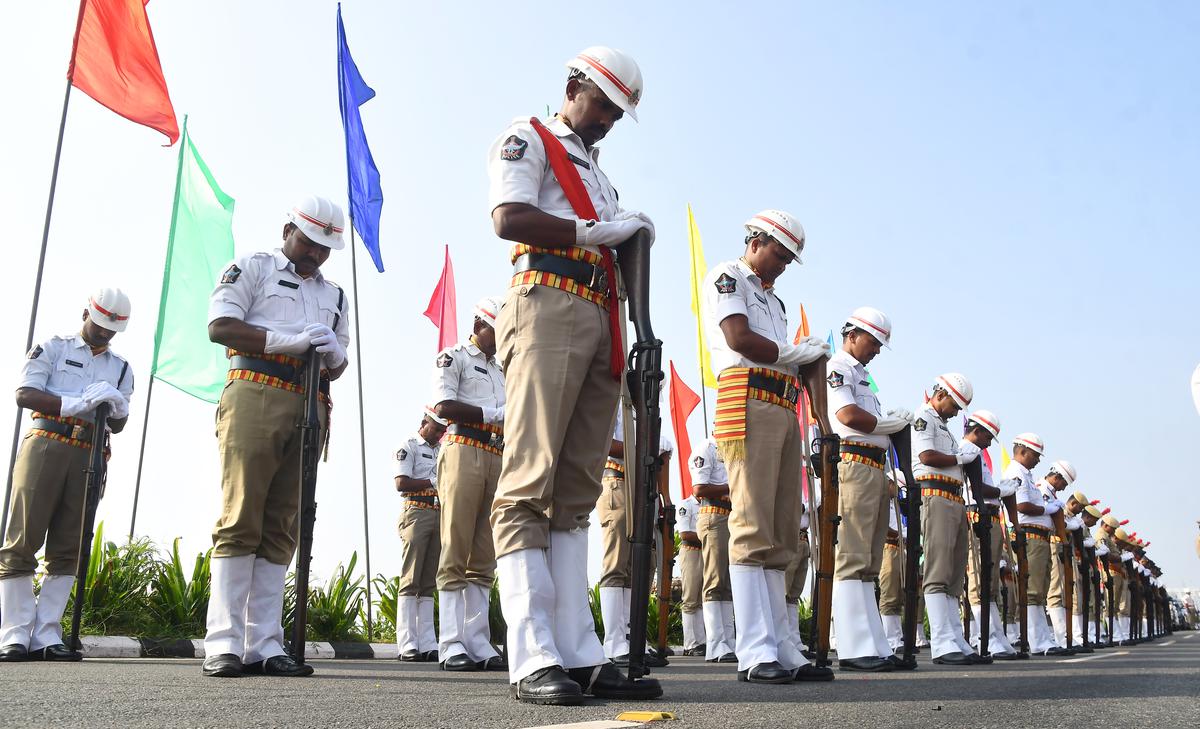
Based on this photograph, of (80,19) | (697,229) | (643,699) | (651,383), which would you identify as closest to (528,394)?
(651,383)

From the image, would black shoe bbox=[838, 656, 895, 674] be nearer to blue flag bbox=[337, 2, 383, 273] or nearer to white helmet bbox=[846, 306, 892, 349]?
white helmet bbox=[846, 306, 892, 349]

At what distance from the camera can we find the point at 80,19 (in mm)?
10773

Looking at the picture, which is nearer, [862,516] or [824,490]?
[824,490]

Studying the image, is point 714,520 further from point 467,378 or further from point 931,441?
point 467,378

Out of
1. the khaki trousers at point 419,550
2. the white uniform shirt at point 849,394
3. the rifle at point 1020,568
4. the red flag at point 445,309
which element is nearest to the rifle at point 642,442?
the white uniform shirt at point 849,394

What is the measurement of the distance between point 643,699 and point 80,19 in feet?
33.0

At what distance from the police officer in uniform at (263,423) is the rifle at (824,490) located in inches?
104

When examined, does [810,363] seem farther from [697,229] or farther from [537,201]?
[697,229]

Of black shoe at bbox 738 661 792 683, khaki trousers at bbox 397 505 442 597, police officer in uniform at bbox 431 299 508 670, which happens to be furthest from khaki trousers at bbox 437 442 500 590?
khaki trousers at bbox 397 505 442 597

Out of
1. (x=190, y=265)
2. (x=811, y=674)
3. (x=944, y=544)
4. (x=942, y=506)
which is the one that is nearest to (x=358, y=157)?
(x=190, y=265)

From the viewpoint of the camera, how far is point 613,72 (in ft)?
13.7

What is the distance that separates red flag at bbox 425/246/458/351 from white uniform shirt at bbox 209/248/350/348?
11458 mm

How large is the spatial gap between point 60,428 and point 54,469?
287 mm

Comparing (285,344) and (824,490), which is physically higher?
(285,344)
